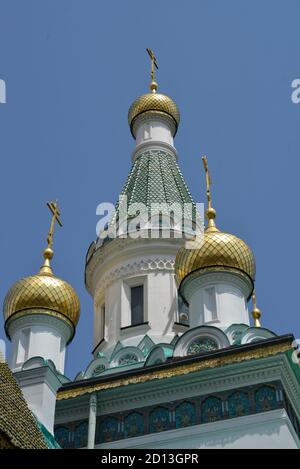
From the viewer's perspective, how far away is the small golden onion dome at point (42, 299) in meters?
12.0

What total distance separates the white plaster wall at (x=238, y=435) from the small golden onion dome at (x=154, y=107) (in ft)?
27.5

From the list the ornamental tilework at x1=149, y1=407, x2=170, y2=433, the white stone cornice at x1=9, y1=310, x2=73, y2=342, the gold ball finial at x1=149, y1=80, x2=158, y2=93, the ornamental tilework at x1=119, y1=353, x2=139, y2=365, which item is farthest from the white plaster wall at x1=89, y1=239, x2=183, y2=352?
the gold ball finial at x1=149, y1=80, x2=158, y2=93

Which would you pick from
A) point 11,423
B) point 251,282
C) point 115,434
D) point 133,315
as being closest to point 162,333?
point 133,315

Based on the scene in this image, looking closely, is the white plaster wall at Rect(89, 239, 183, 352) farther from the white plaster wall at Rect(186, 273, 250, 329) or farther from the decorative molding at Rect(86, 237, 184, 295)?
the white plaster wall at Rect(186, 273, 250, 329)

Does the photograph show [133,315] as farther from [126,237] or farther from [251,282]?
[251,282]

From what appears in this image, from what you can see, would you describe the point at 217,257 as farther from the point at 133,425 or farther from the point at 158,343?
the point at 133,425

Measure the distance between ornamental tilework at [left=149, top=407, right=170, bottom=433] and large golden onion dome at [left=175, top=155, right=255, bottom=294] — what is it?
2.16 m

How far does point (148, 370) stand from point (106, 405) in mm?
741

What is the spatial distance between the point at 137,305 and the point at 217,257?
2.46 meters

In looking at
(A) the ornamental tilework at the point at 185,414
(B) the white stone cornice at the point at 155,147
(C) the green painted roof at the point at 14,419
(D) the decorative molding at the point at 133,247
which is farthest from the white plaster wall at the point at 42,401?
(B) the white stone cornice at the point at 155,147

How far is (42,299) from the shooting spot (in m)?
12.0

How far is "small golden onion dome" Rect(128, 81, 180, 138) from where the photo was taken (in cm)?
1684

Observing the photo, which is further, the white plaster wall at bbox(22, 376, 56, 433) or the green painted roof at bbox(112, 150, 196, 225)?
the green painted roof at bbox(112, 150, 196, 225)

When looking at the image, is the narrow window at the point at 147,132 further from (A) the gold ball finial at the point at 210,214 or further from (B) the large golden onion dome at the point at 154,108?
(A) the gold ball finial at the point at 210,214
